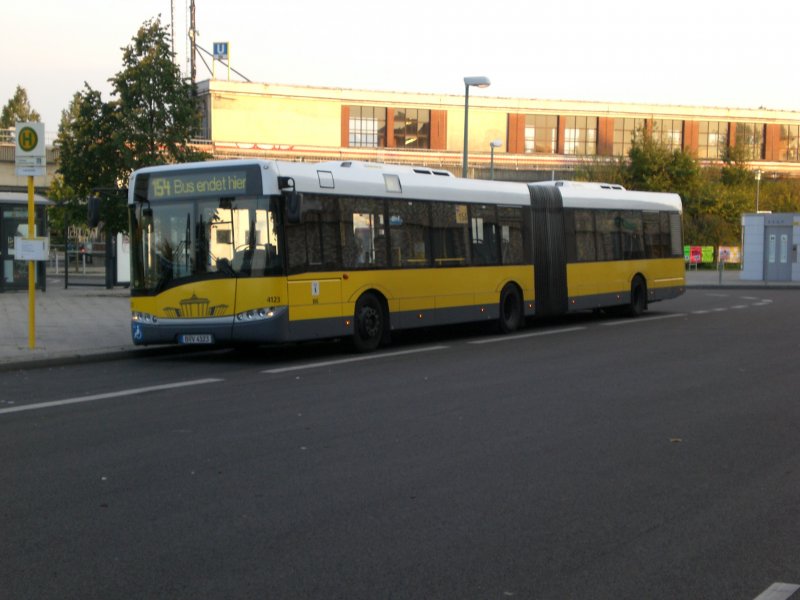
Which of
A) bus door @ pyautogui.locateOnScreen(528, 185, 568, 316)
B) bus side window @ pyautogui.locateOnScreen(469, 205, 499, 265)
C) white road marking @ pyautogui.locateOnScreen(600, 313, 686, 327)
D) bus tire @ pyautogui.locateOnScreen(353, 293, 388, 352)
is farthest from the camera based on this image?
white road marking @ pyautogui.locateOnScreen(600, 313, 686, 327)

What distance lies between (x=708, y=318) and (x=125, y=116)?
56.0ft

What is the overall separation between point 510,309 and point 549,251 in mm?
1902

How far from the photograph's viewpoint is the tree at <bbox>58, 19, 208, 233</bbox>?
31422 millimetres

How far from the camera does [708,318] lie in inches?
990

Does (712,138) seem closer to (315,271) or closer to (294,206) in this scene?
(315,271)

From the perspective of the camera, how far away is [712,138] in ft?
269

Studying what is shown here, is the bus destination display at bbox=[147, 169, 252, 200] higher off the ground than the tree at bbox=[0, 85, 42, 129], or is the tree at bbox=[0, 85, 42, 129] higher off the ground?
the tree at bbox=[0, 85, 42, 129]

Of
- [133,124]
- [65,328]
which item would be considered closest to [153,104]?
[133,124]

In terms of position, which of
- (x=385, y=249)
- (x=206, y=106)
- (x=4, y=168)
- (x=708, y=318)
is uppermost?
(x=206, y=106)

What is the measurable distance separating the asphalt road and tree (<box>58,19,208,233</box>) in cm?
1798

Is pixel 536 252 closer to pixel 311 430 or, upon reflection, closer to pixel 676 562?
pixel 311 430

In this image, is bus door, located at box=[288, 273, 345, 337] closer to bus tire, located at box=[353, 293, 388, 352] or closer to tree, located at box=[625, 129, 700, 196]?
bus tire, located at box=[353, 293, 388, 352]

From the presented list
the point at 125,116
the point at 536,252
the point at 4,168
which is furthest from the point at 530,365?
the point at 4,168

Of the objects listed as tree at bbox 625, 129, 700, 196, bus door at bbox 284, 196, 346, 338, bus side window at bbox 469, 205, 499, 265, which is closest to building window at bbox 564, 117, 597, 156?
tree at bbox 625, 129, 700, 196
